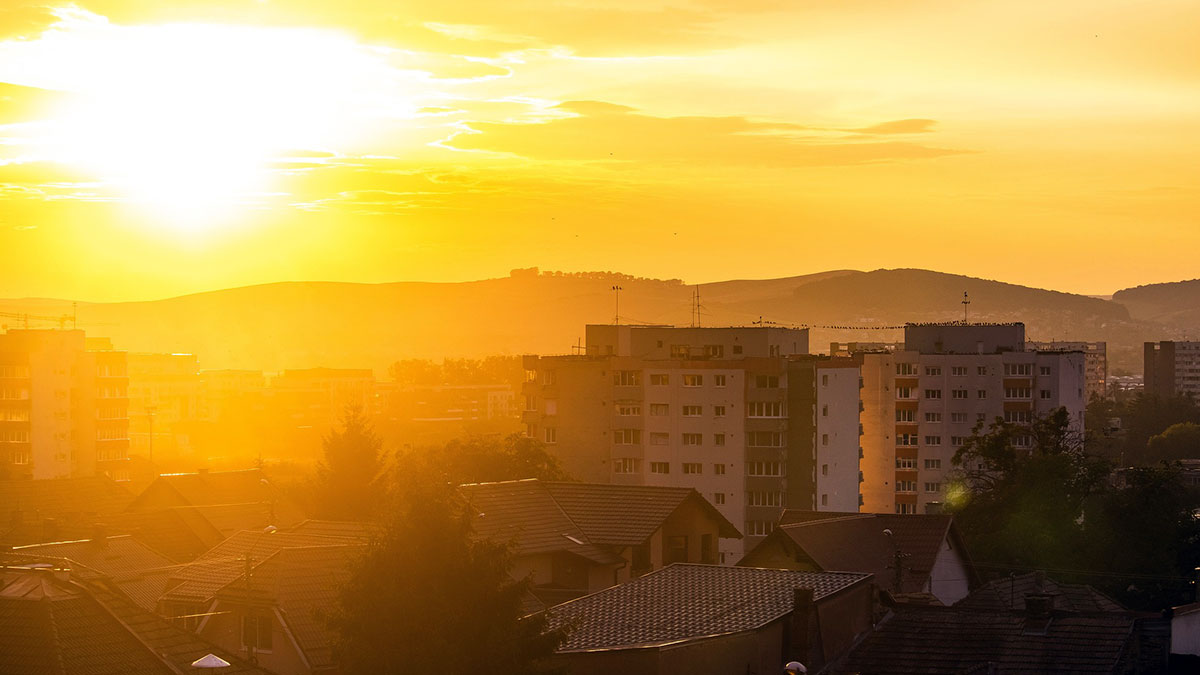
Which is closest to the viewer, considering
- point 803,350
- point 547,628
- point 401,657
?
point 401,657

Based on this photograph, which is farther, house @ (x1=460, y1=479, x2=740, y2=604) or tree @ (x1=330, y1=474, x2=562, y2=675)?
house @ (x1=460, y1=479, x2=740, y2=604)

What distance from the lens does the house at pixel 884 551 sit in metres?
36.2

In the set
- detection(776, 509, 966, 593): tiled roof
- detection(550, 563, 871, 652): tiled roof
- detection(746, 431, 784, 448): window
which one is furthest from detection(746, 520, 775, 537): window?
detection(550, 563, 871, 652): tiled roof

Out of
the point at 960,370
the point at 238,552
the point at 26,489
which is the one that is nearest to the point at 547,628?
the point at 238,552

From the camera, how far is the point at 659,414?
246 feet

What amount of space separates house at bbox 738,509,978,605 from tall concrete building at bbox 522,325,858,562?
30.0m

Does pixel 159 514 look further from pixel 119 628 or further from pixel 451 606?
pixel 451 606

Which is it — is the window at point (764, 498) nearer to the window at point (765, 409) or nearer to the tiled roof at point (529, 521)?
the window at point (765, 409)

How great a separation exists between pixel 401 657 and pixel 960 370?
8013 cm

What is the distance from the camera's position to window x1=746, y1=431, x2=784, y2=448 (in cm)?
7169

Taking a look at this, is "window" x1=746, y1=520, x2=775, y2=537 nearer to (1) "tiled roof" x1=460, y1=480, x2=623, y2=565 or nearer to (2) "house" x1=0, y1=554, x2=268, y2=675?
(1) "tiled roof" x1=460, y1=480, x2=623, y2=565

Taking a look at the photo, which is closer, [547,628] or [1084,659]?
[547,628]

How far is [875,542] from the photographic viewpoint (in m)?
38.3

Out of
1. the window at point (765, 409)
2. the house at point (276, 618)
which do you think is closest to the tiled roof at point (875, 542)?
the house at point (276, 618)
